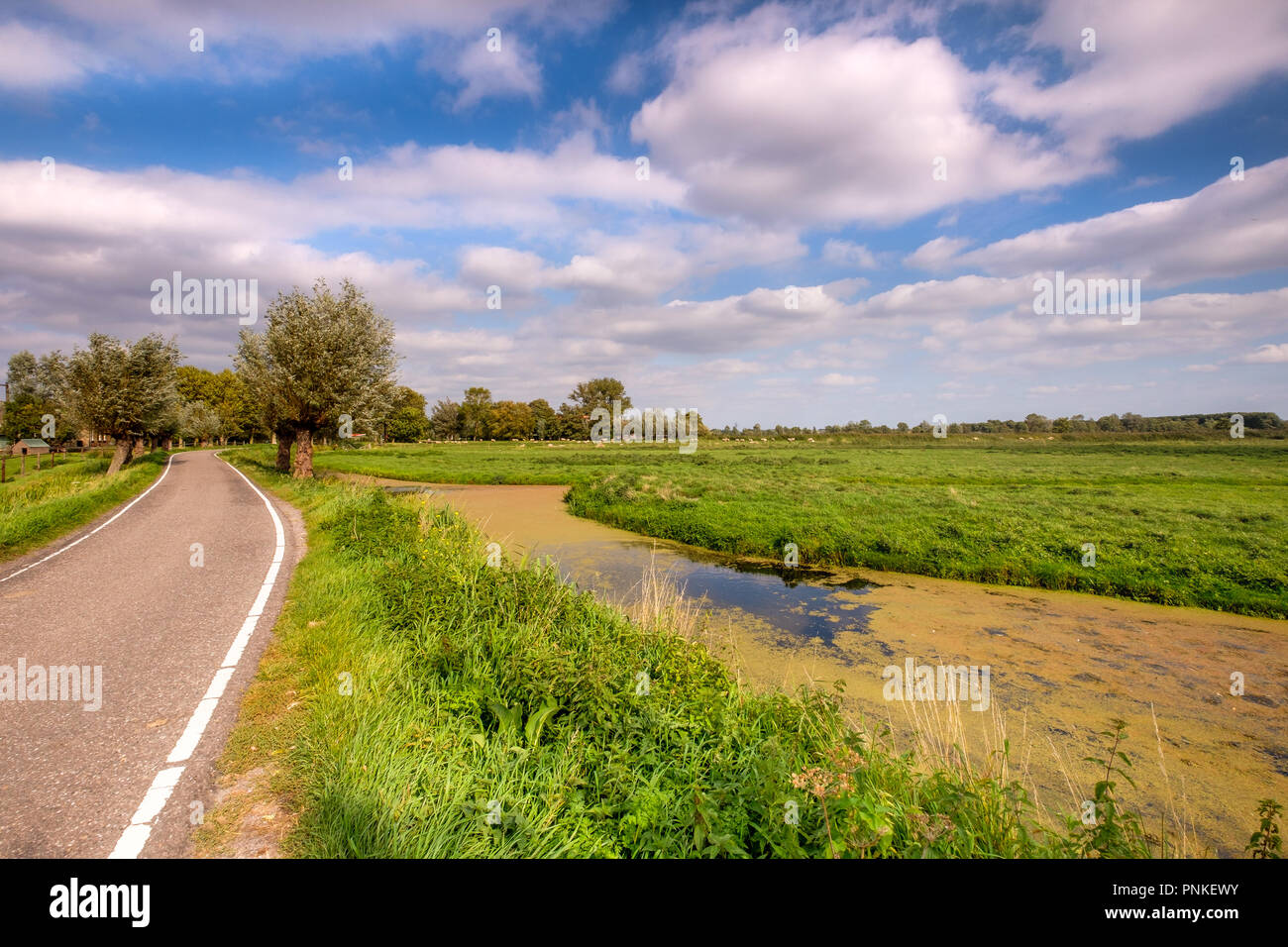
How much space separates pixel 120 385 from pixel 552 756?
3640 centimetres

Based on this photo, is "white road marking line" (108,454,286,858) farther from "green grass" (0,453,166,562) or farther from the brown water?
"green grass" (0,453,166,562)

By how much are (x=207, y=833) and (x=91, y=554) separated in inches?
462

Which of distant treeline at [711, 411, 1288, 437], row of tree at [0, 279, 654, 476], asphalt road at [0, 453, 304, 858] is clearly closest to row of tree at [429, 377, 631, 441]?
distant treeline at [711, 411, 1288, 437]

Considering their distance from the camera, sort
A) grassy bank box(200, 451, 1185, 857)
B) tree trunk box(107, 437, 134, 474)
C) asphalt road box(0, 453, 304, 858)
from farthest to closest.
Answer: tree trunk box(107, 437, 134, 474), grassy bank box(200, 451, 1185, 857), asphalt road box(0, 453, 304, 858)

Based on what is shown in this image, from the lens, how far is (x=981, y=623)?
1222cm

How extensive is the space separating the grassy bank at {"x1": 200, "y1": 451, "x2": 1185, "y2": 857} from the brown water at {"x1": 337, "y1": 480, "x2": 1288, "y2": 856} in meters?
1.96

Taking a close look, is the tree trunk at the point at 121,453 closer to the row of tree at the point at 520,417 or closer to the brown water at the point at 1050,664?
the brown water at the point at 1050,664

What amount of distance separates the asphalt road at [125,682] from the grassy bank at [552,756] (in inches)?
11.5

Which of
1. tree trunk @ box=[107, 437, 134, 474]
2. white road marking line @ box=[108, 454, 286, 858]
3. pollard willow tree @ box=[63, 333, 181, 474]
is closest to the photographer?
white road marking line @ box=[108, 454, 286, 858]

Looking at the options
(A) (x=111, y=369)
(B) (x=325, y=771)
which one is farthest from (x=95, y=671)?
(A) (x=111, y=369)

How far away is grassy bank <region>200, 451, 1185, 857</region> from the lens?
3582 mm

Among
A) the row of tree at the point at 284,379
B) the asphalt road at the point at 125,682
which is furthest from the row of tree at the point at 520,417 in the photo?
the asphalt road at the point at 125,682

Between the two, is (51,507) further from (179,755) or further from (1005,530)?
(1005,530)
